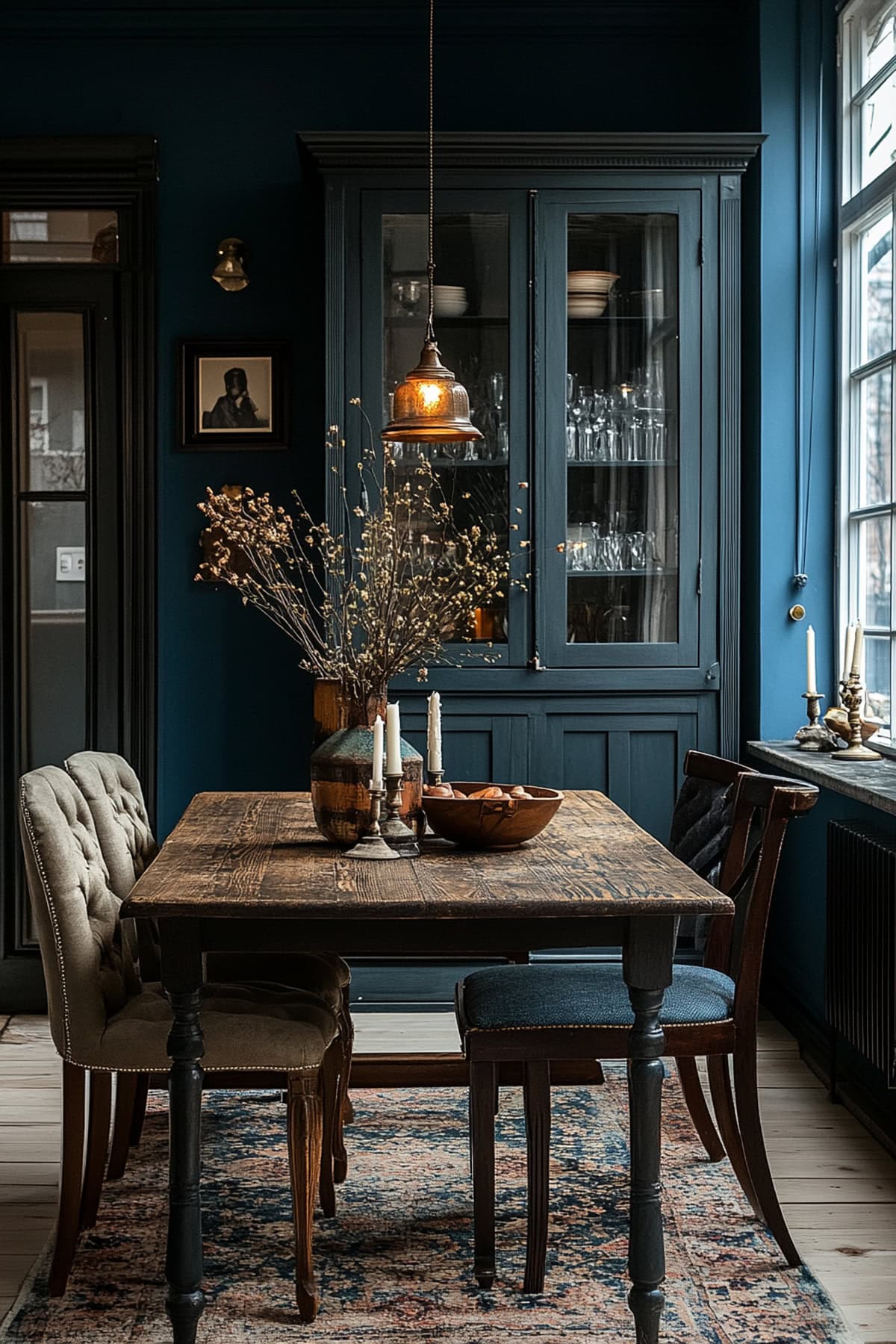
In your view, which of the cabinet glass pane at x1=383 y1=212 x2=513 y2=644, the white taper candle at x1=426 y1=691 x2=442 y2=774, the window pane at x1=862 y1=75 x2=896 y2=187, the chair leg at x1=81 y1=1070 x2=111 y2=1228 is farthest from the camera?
the cabinet glass pane at x1=383 y1=212 x2=513 y2=644

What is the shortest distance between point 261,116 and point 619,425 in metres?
1.53

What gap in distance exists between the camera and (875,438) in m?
3.84

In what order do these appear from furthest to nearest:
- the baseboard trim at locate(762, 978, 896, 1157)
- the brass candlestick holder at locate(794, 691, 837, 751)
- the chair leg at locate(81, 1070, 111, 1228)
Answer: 1. the brass candlestick holder at locate(794, 691, 837, 751)
2. the baseboard trim at locate(762, 978, 896, 1157)
3. the chair leg at locate(81, 1070, 111, 1228)

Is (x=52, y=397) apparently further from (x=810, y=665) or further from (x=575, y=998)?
(x=575, y=998)

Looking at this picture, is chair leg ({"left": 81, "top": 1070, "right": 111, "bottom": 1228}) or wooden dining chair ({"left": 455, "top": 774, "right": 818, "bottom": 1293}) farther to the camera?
chair leg ({"left": 81, "top": 1070, "right": 111, "bottom": 1228})

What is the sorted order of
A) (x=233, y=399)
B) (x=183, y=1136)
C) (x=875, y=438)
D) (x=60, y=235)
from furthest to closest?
(x=233, y=399), (x=60, y=235), (x=875, y=438), (x=183, y=1136)

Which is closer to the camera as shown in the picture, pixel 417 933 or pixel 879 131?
pixel 417 933

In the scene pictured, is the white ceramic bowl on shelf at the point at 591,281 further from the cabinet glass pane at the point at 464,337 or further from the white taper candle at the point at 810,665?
the white taper candle at the point at 810,665

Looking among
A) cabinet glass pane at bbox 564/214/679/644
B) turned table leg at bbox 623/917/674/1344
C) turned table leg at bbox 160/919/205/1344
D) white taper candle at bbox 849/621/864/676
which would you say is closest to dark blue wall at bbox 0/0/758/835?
cabinet glass pane at bbox 564/214/679/644

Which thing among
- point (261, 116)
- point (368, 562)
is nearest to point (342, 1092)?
point (368, 562)

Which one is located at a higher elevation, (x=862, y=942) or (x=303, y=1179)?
(x=862, y=942)

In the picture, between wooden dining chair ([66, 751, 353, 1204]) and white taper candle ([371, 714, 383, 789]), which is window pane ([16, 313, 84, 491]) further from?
white taper candle ([371, 714, 383, 789])

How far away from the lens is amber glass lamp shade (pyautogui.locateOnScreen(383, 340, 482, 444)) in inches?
107

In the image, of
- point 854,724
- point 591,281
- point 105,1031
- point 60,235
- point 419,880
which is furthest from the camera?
point 60,235
